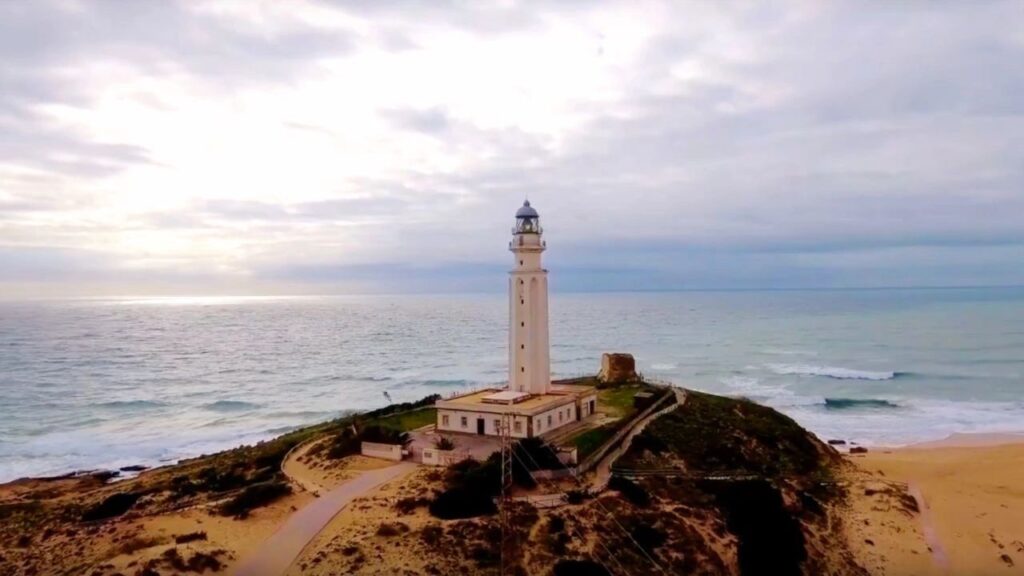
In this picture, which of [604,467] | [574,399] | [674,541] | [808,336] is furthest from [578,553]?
[808,336]

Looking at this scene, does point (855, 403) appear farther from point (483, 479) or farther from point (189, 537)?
point (189, 537)

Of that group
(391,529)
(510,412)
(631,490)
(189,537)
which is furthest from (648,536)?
(189,537)

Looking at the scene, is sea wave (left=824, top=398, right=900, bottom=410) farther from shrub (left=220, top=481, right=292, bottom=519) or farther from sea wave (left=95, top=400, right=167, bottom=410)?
sea wave (left=95, top=400, right=167, bottom=410)

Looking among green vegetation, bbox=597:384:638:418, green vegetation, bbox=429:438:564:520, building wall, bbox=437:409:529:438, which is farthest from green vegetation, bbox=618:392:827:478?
building wall, bbox=437:409:529:438

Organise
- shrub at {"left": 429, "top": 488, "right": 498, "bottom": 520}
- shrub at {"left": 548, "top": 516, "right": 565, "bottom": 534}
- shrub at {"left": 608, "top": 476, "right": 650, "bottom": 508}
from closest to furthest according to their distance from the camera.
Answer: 1. shrub at {"left": 548, "top": 516, "right": 565, "bottom": 534}
2. shrub at {"left": 429, "top": 488, "right": 498, "bottom": 520}
3. shrub at {"left": 608, "top": 476, "right": 650, "bottom": 508}

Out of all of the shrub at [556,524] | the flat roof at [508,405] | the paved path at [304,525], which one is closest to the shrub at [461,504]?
the shrub at [556,524]

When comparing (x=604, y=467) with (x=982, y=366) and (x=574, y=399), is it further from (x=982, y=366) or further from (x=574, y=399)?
(x=982, y=366)
